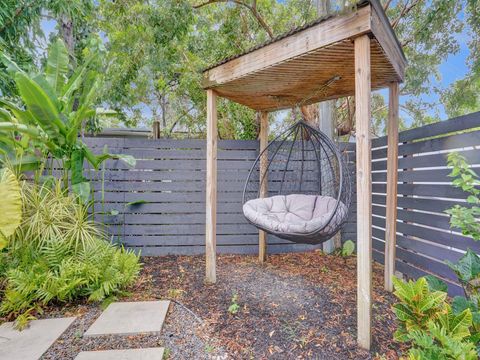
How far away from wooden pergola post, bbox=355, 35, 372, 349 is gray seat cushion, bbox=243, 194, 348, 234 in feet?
1.48

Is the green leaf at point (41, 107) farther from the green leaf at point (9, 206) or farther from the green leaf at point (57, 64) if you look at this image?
the green leaf at point (9, 206)

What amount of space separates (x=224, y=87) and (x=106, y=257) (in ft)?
6.75

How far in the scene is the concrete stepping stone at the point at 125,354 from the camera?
63.5 inches

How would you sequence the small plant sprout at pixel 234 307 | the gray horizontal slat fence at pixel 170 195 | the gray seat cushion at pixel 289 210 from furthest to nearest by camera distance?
1. the gray horizontal slat fence at pixel 170 195
2. the gray seat cushion at pixel 289 210
3. the small plant sprout at pixel 234 307

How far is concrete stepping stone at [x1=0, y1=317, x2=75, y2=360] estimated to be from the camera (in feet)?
5.47

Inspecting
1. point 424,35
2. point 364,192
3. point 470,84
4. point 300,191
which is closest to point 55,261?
point 364,192

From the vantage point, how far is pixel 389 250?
259 cm

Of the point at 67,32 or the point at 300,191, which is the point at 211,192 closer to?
the point at 300,191

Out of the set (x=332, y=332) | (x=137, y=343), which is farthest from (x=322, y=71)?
(x=137, y=343)

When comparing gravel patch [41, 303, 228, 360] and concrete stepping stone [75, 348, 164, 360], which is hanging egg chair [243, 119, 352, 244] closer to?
gravel patch [41, 303, 228, 360]

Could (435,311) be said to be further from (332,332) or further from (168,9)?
(168,9)

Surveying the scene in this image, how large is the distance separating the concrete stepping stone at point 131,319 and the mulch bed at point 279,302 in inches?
7.8

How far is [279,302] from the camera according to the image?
7.75 feet

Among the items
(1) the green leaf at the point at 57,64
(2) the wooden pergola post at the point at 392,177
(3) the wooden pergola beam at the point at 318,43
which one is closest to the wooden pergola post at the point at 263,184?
(3) the wooden pergola beam at the point at 318,43
